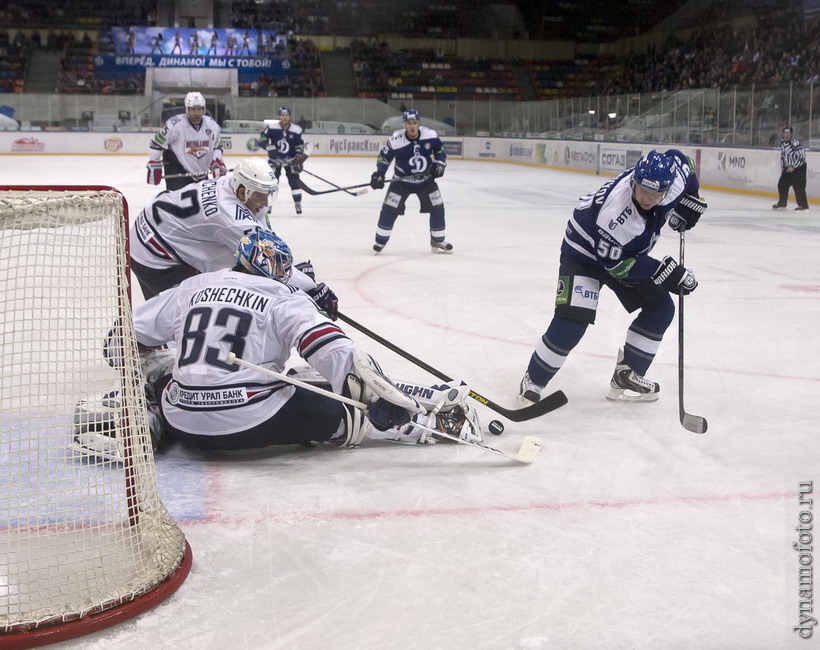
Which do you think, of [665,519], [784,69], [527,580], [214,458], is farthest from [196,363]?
[784,69]

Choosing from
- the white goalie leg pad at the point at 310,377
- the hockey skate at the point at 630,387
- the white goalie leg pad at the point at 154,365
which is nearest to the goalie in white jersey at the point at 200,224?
the white goalie leg pad at the point at 310,377

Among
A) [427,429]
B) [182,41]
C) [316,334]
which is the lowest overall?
[427,429]

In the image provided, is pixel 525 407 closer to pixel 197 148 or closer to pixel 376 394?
pixel 376 394

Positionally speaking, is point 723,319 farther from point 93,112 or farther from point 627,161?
point 93,112

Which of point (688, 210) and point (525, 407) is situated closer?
point (525, 407)

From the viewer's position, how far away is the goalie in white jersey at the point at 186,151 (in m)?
7.82

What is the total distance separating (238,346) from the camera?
2957 millimetres

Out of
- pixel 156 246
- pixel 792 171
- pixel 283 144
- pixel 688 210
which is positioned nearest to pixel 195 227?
pixel 156 246

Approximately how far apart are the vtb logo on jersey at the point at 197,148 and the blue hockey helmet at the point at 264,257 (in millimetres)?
5255

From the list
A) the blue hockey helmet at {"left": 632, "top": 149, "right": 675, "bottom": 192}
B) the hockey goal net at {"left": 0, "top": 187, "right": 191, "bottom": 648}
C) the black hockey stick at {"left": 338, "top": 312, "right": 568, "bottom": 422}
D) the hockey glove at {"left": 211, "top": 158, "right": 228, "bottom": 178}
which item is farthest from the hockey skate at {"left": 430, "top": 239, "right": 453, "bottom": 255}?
the hockey goal net at {"left": 0, "top": 187, "right": 191, "bottom": 648}

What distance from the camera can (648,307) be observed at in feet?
13.1

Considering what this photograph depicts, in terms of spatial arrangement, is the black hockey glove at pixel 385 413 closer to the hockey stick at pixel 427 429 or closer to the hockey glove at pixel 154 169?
the hockey stick at pixel 427 429

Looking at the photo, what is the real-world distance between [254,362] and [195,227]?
1.49 m

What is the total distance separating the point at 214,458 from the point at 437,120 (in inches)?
869
